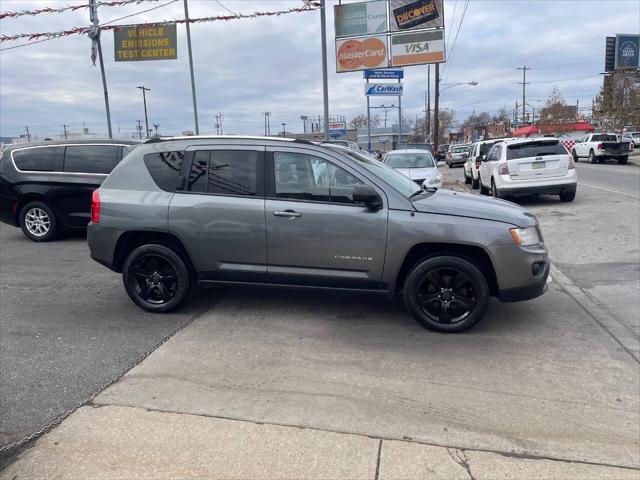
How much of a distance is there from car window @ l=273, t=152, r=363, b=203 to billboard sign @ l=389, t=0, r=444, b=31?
561 inches

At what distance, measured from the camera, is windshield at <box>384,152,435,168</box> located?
14.3 metres

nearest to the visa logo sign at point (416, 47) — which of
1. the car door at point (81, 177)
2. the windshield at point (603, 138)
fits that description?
the car door at point (81, 177)

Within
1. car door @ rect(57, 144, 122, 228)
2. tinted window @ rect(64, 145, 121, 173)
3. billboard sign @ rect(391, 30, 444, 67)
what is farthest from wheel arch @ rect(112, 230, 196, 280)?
billboard sign @ rect(391, 30, 444, 67)

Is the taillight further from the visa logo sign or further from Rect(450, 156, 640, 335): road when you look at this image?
the visa logo sign

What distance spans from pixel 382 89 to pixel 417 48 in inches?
641

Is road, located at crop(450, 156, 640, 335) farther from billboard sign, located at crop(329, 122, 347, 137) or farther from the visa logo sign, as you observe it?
billboard sign, located at crop(329, 122, 347, 137)

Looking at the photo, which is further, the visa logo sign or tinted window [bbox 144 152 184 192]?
the visa logo sign

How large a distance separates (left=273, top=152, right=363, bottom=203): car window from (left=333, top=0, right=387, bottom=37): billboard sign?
13882 mm

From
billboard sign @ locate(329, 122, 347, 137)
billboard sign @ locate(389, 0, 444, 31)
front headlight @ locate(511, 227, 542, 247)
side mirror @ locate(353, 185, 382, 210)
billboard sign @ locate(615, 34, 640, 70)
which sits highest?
Result: billboard sign @ locate(615, 34, 640, 70)

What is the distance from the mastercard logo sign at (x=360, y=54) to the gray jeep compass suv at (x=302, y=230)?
1347 cm

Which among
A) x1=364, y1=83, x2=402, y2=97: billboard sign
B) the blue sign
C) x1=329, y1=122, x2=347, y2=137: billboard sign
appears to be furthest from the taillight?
x1=329, y1=122, x2=347, y2=137: billboard sign

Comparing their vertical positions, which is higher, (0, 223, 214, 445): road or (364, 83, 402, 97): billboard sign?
(364, 83, 402, 97): billboard sign

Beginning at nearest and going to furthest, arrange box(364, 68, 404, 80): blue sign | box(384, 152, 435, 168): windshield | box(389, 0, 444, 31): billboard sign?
box(384, 152, 435, 168): windshield, box(389, 0, 444, 31): billboard sign, box(364, 68, 404, 80): blue sign

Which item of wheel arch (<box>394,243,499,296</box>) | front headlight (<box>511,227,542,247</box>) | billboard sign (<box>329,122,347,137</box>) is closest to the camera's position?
front headlight (<box>511,227,542,247</box>)
